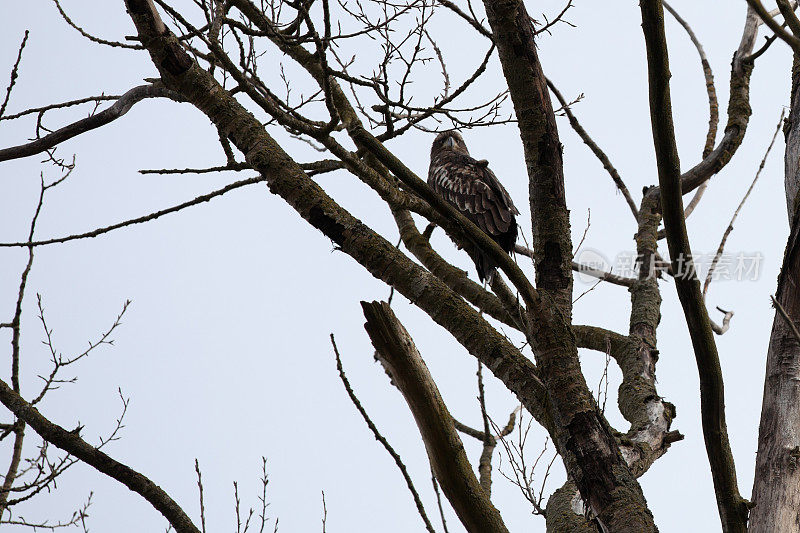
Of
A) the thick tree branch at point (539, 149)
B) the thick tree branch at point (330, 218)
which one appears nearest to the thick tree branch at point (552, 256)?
the thick tree branch at point (539, 149)

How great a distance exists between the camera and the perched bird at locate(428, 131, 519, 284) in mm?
5418

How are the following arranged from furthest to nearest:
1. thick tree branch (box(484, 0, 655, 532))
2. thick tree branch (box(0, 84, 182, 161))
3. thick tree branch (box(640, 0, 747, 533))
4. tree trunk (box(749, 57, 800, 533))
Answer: thick tree branch (box(0, 84, 182, 161))
tree trunk (box(749, 57, 800, 533))
thick tree branch (box(484, 0, 655, 532))
thick tree branch (box(640, 0, 747, 533))

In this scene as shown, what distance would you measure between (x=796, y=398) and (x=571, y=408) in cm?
76

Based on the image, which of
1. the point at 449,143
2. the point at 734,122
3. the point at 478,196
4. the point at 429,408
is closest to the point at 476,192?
the point at 478,196

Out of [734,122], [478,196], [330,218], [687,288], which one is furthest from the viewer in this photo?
[478,196]

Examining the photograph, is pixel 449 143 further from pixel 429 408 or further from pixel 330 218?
pixel 429 408

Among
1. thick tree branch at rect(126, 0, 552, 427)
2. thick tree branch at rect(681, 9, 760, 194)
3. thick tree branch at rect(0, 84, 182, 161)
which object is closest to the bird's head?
thick tree branch at rect(681, 9, 760, 194)

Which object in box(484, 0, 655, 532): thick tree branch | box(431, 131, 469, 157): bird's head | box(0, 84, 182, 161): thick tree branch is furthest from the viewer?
box(431, 131, 469, 157): bird's head

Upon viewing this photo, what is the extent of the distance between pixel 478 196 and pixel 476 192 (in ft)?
0.20

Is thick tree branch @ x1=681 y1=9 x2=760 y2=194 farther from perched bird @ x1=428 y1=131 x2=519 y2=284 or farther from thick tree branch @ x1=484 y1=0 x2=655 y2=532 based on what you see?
thick tree branch @ x1=484 y1=0 x2=655 y2=532

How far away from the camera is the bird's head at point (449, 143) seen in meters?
6.88

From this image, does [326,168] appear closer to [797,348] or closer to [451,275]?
[451,275]

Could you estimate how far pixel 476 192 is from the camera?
18.7 ft

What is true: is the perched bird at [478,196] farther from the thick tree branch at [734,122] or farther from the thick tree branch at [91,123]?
the thick tree branch at [91,123]
